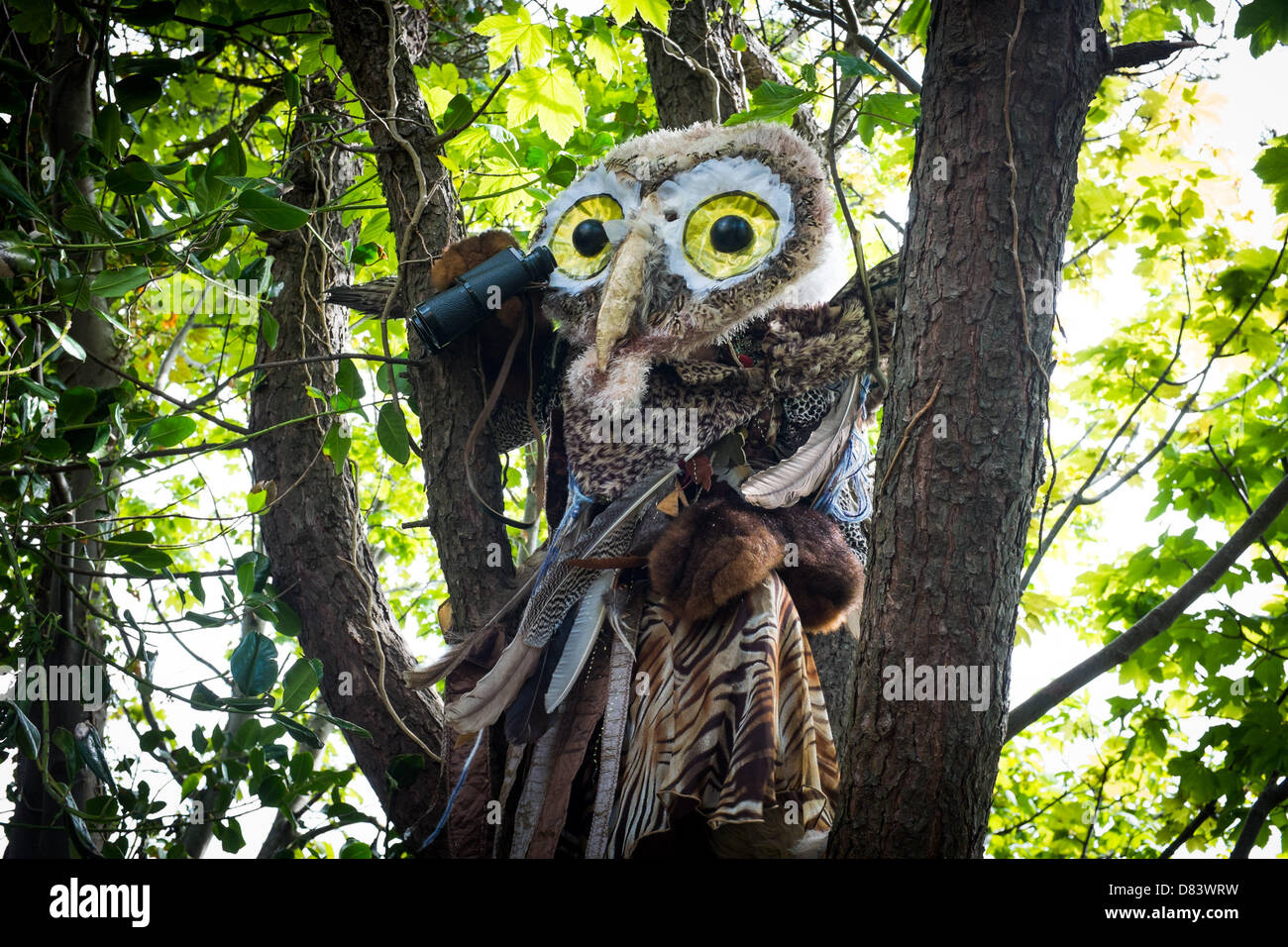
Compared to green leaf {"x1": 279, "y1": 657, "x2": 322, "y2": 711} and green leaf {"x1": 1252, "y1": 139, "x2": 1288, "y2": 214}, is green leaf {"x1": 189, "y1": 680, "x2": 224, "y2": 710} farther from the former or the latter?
green leaf {"x1": 1252, "y1": 139, "x2": 1288, "y2": 214}

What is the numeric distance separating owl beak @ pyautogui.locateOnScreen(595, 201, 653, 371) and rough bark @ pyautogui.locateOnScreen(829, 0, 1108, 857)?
75 centimetres

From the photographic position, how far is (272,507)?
2639mm

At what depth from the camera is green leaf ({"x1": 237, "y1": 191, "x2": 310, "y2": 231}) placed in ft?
5.60

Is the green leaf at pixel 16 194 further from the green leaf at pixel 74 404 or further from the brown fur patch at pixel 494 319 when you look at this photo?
the brown fur patch at pixel 494 319

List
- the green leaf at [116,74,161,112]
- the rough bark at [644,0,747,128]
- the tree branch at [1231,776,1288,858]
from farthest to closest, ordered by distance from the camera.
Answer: the rough bark at [644,0,747,128]
the tree branch at [1231,776,1288,858]
the green leaf at [116,74,161,112]

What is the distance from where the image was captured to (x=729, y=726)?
1913mm

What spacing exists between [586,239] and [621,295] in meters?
0.28

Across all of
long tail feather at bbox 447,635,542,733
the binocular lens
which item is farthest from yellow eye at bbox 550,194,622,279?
long tail feather at bbox 447,635,542,733

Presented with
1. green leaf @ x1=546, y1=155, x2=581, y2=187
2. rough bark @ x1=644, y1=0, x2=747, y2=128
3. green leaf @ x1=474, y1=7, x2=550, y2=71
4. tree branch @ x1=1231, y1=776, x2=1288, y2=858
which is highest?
rough bark @ x1=644, y1=0, x2=747, y2=128

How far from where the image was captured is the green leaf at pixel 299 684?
2088 millimetres

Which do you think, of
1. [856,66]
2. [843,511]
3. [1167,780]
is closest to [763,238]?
[856,66]

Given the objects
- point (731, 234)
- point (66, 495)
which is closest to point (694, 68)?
point (731, 234)
